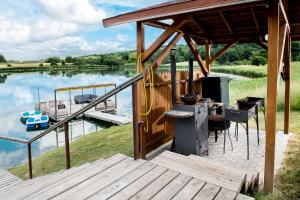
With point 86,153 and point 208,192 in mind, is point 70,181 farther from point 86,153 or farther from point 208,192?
point 86,153

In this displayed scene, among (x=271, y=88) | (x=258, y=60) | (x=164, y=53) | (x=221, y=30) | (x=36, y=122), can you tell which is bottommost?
(x=36, y=122)

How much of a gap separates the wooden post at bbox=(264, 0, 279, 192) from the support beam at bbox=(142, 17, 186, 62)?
51.9 inches

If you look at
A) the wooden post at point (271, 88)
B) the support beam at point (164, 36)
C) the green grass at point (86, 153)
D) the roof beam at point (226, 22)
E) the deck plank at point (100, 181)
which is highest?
the roof beam at point (226, 22)

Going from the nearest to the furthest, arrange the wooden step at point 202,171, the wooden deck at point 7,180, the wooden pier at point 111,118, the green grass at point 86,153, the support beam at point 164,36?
1. the wooden step at point 202,171
2. the support beam at point 164,36
3. the wooden deck at point 7,180
4. the green grass at point 86,153
5. the wooden pier at point 111,118

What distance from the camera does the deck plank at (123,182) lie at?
1999mm

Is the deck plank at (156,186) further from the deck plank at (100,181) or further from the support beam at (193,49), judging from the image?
the support beam at (193,49)

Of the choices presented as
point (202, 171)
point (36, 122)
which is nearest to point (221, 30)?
point (202, 171)

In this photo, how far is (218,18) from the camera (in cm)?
489

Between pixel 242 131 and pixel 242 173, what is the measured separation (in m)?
3.36

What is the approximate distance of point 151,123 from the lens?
435 centimetres

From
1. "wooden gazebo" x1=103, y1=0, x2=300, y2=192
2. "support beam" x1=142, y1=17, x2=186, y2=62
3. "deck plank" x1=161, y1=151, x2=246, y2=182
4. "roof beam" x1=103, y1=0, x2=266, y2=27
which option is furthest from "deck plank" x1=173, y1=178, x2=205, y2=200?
"support beam" x1=142, y1=17, x2=186, y2=62

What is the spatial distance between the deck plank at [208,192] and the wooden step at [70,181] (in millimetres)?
1022

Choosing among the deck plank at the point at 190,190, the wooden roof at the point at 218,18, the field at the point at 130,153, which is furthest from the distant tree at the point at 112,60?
the deck plank at the point at 190,190

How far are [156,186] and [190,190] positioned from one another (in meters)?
0.30
